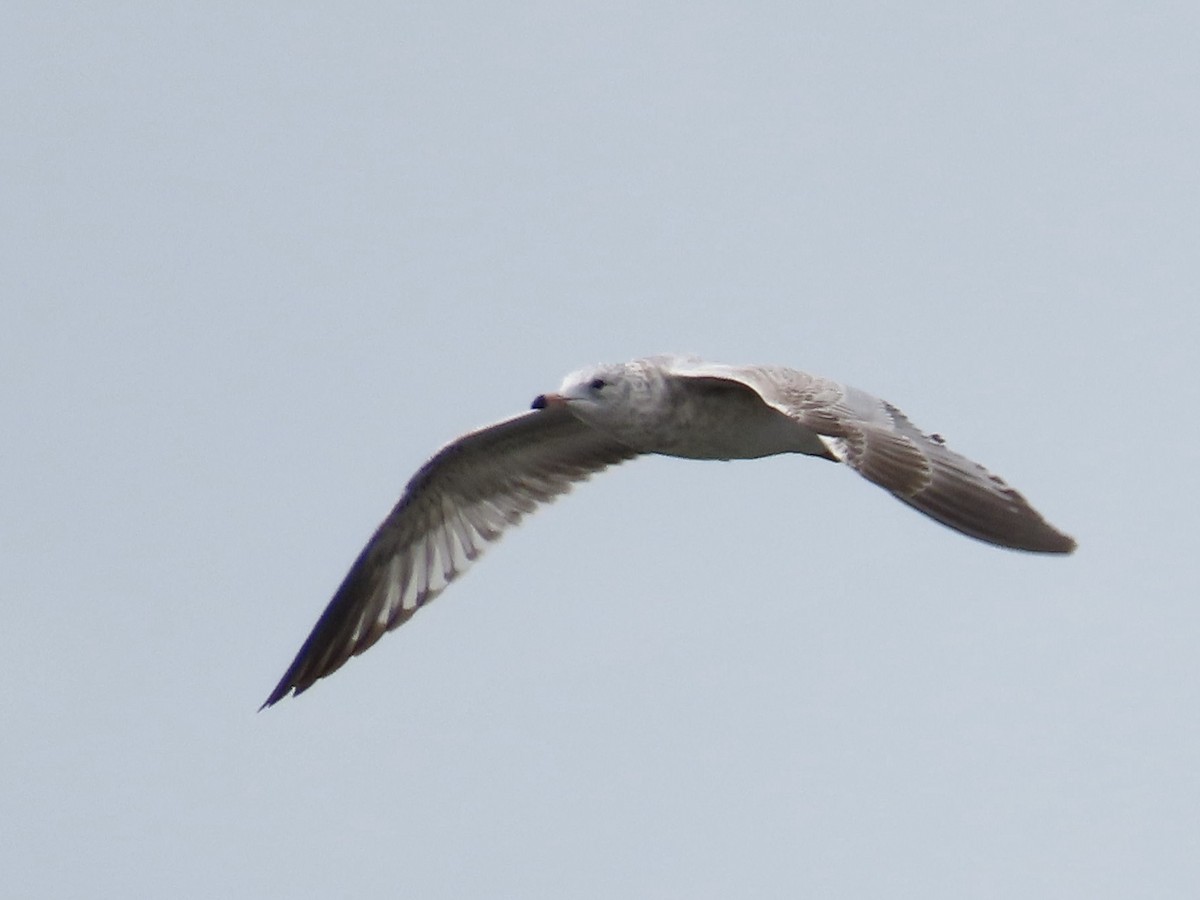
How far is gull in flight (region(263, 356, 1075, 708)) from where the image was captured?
1363 cm

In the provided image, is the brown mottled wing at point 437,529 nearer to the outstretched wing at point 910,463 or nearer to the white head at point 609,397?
the white head at point 609,397

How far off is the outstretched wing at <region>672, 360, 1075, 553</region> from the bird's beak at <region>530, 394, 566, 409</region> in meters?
1.07

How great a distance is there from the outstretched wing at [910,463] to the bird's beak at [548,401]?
107 cm

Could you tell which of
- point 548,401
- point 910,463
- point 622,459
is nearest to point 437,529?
point 622,459

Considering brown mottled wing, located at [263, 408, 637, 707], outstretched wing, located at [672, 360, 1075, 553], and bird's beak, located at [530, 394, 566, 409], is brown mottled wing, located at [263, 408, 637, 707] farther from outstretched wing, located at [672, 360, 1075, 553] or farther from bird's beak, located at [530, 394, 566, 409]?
outstretched wing, located at [672, 360, 1075, 553]

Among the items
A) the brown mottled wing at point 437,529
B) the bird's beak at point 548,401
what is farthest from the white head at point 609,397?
the brown mottled wing at point 437,529

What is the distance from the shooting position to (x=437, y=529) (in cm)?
1828

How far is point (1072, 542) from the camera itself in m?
13.3

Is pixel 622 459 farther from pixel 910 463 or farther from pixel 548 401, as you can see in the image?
pixel 910 463

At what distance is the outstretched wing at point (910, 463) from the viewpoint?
13344 millimetres

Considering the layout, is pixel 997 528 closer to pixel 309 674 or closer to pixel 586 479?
pixel 586 479

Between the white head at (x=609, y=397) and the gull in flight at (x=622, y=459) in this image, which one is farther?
the white head at (x=609, y=397)

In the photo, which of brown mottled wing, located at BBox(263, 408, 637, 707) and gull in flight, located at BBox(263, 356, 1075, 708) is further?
brown mottled wing, located at BBox(263, 408, 637, 707)

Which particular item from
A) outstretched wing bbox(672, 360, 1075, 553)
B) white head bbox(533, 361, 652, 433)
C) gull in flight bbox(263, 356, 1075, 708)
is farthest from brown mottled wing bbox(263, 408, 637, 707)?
outstretched wing bbox(672, 360, 1075, 553)
